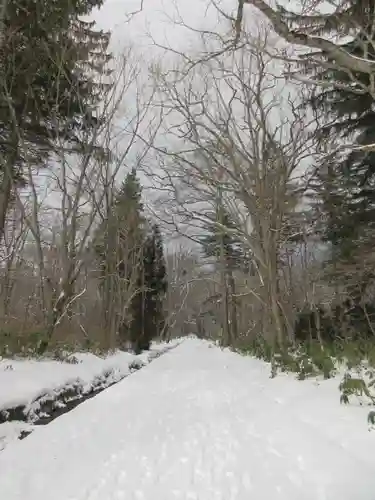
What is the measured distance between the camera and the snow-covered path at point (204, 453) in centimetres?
332

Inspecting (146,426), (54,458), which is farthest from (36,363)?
(54,458)

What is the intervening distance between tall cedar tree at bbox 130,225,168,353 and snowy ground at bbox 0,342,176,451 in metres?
17.7

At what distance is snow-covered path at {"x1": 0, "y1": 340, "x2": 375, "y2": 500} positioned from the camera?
332 centimetres

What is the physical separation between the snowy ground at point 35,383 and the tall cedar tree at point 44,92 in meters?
3.92

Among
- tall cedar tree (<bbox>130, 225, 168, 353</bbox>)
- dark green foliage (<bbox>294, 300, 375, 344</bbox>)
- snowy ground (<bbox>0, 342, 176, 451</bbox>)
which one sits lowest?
snowy ground (<bbox>0, 342, 176, 451</bbox>)

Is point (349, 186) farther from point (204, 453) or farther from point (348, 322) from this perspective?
point (204, 453)

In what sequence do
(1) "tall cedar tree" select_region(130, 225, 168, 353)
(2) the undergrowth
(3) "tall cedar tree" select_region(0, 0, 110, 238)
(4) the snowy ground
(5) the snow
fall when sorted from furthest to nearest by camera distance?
(1) "tall cedar tree" select_region(130, 225, 168, 353) → (3) "tall cedar tree" select_region(0, 0, 110, 238) → (5) the snow → (4) the snowy ground → (2) the undergrowth

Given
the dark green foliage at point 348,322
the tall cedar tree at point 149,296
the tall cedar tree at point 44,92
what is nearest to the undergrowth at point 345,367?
the dark green foliage at point 348,322

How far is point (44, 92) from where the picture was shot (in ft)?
38.3

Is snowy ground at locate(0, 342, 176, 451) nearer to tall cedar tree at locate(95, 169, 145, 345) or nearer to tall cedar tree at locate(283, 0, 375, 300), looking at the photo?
tall cedar tree at locate(283, 0, 375, 300)

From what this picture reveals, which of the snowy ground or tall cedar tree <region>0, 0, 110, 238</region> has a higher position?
tall cedar tree <region>0, 0, 110, 238</region>

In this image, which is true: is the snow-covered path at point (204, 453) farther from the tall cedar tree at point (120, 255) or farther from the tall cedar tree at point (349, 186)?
the tall cedar tree at point (120, 255)

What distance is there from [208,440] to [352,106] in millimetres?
9656

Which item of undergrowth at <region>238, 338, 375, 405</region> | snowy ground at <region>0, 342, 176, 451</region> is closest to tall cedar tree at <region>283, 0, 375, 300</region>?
undergrowth at <region>238, 338, 375, 405</region>
